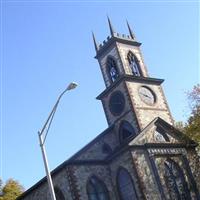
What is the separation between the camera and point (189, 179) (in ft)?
122

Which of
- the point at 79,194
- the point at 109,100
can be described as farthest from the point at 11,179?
the point at 79,194

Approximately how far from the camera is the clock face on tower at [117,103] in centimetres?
4103

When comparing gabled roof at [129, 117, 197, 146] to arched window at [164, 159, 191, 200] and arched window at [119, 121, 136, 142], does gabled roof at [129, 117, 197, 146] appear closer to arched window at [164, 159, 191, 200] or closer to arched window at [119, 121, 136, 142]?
arched window at [119, 121, 136, 142]

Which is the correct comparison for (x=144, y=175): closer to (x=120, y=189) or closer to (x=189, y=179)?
(x=120, y=189)

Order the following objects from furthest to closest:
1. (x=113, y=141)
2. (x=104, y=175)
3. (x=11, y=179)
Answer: (x=11, y=179)
(x=113, y=141)
(x=104, y=175)

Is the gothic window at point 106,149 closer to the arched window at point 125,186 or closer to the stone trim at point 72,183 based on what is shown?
the arched window at point 125,186

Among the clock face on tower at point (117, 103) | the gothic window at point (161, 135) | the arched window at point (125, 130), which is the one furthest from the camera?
the clock face on tower at point (117, 103)

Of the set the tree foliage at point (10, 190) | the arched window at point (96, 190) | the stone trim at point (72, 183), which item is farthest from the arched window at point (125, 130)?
the tree foliage at point (10, 190)

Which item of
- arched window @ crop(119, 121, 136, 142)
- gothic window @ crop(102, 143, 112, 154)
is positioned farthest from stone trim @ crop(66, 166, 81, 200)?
arched window @ crop(119, 121, 136, 142)

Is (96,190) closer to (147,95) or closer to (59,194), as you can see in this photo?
(59,194)

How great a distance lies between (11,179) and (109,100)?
31.0 meters

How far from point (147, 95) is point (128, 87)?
103 inches

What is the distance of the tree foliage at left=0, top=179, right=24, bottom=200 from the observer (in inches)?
2478

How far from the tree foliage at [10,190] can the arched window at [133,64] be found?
97.3ft
